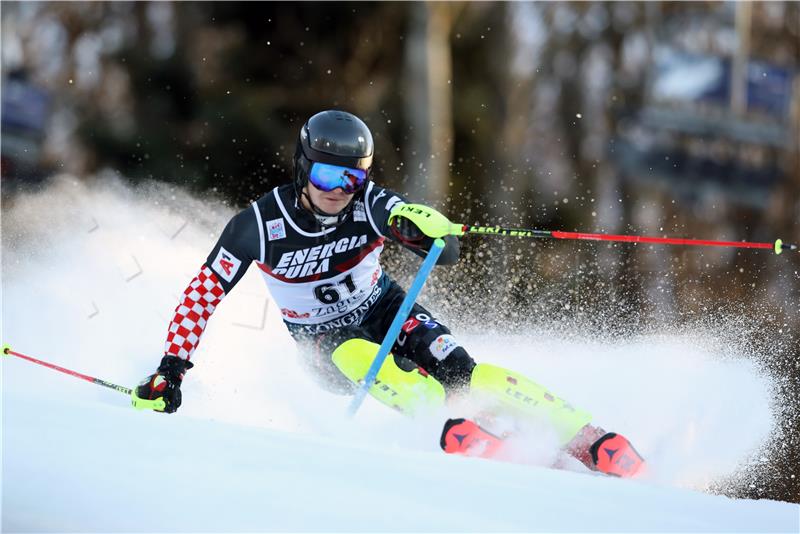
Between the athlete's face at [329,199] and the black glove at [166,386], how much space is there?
2.94ft

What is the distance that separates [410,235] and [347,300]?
628 millimetres

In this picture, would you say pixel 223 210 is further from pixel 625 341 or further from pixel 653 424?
pixel 653 424

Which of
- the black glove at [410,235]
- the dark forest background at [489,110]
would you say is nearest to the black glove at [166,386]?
the black glove at [410,235]

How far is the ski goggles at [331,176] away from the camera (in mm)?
4320

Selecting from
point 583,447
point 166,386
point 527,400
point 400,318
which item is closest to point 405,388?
point 400,318

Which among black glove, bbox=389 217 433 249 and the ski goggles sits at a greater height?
the ski goggles

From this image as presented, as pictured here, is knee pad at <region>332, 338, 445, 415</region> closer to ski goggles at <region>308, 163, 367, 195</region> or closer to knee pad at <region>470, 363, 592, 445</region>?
knee pad at <region>470, 363, 592, 445</region>

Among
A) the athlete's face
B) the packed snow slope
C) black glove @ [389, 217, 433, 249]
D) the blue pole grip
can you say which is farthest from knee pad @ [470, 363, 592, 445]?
the athlete's face

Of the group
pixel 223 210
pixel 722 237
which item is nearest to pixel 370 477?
pixel 223 210

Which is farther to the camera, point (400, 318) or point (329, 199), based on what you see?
point (329, 199)

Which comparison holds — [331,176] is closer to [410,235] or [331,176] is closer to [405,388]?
[410,235]

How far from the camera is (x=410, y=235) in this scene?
164 inches

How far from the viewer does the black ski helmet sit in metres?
4.31

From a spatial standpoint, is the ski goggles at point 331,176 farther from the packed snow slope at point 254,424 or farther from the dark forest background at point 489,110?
the dark forest background at point 489,110
